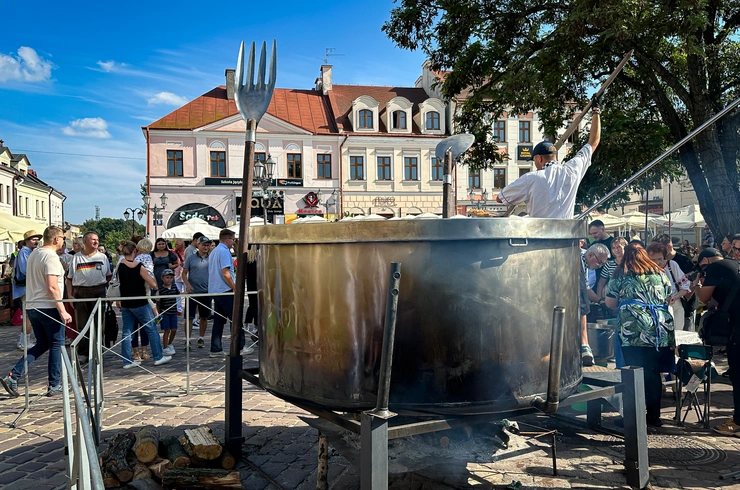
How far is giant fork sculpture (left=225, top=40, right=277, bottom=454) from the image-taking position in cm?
446

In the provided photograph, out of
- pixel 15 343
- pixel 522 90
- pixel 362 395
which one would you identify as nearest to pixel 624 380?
pixel 362 395

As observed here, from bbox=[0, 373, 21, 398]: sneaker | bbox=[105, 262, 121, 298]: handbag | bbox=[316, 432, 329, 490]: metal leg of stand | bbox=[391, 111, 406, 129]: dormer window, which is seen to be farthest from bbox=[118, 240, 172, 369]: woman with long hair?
bbox=[391, 111, 406, 129]: dormer window

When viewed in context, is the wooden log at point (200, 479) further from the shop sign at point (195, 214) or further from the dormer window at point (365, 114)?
the dormer window at point (365, 114)

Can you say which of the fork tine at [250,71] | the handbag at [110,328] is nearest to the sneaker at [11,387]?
the handbag at [110,328]

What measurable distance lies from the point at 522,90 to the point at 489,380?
411 inches

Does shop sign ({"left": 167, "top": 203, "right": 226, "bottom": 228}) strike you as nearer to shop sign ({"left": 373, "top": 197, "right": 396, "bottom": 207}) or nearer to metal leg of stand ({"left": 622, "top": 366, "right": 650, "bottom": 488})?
shop sign ({"left": 373, "top": 197, "right": 396, "bottom": 207})

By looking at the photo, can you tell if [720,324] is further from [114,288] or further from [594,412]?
[114,288]

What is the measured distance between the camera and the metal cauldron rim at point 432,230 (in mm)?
2850

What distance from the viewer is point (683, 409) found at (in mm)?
6320

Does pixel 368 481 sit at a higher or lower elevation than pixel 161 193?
lower

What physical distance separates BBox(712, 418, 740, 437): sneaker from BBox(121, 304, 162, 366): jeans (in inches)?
269

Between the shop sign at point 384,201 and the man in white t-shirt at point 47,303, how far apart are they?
33685mm

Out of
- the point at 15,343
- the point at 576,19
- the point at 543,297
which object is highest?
the point at 576,19

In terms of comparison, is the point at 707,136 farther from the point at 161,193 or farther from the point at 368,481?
the point at 161,193
